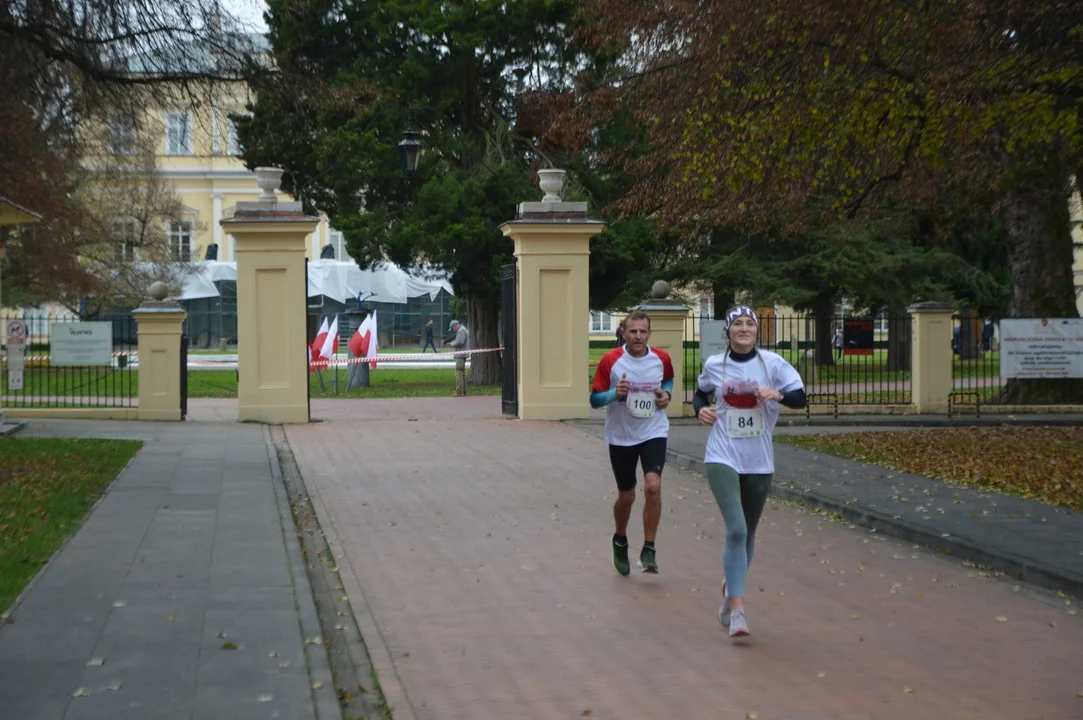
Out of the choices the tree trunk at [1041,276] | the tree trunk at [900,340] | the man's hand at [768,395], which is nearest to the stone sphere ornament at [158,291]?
the tree trunk at [900,340]

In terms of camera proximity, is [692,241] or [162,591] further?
[692,241]

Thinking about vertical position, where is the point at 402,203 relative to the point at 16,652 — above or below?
above

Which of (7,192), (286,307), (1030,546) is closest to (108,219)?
(7,192)

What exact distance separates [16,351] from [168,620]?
14.7 metres

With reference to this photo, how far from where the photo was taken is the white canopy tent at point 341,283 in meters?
57.3

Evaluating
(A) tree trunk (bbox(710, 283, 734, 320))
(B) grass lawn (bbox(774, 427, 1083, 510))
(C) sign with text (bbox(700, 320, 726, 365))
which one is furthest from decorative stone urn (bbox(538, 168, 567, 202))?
(A) tree trunk (bbox(710, 283, 734, 320))

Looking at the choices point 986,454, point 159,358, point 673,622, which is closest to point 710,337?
point 986,454

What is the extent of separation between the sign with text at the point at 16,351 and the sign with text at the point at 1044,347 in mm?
15753

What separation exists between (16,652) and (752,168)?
10.7 metres

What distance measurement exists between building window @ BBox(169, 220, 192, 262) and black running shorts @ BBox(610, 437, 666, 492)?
42.8 metres

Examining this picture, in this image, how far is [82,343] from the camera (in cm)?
2039

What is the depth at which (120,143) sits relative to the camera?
55.5ft

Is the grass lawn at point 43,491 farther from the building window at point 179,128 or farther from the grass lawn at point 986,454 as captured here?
the grass lawn at point 986,454

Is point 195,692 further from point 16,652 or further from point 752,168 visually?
point 752,168
